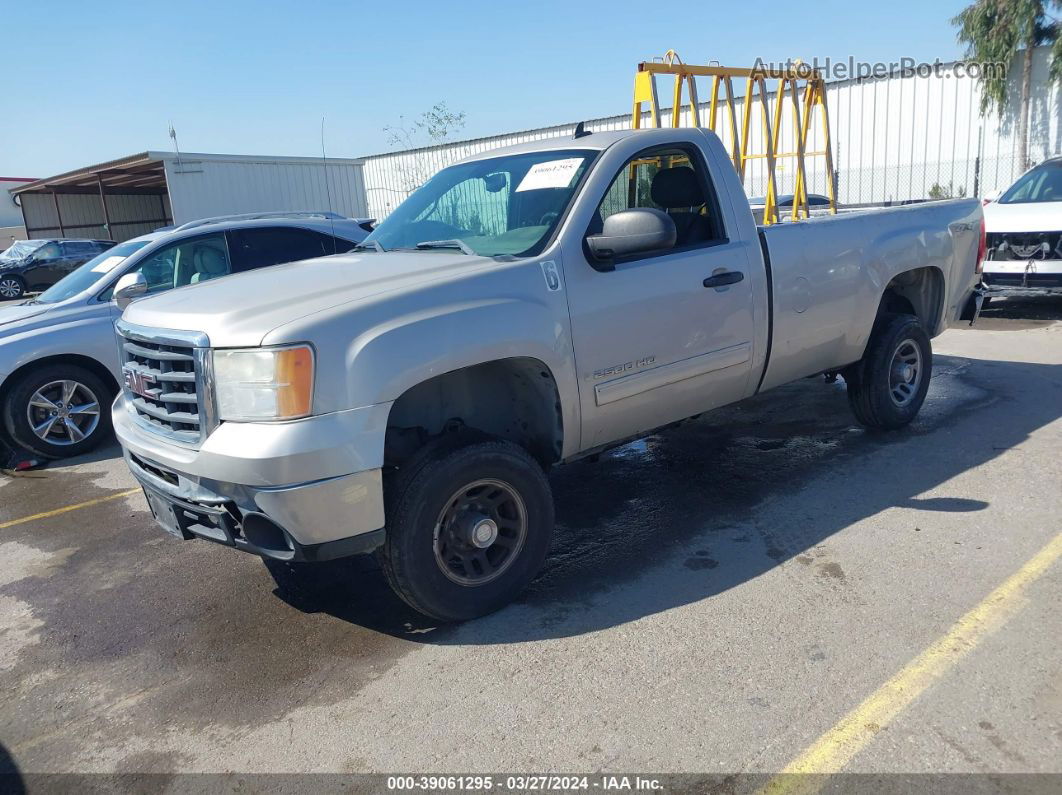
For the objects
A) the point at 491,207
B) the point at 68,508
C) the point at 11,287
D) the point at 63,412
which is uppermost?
the point at 491,207

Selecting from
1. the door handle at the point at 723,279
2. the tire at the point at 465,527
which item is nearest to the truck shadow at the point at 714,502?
the tire at the point at 465,527

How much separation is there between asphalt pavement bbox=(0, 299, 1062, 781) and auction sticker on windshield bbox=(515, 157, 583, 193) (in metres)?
1.91

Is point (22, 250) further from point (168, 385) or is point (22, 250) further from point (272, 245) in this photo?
point (168, 385)

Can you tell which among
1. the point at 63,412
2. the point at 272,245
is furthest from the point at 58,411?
the point at 272,245

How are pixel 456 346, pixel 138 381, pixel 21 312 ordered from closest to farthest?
pixel 456 346 < pixel 138 381 < pixel 21 312

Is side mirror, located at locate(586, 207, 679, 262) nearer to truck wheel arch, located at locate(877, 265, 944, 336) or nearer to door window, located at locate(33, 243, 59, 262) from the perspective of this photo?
truck wheel arch, located at locate(877, 265, 944, 336)

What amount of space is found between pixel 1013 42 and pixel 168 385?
91.0 feet

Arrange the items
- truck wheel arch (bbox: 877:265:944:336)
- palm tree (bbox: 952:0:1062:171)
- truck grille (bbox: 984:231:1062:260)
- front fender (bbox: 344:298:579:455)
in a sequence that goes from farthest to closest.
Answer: palm tree (bbox: 952:0:1062:171) < truck grille (bbox: 984:231:1062:260) < truck wheel arch (bbox: 877:265:944:336) < front fender (bbox: 344:298:579:455)

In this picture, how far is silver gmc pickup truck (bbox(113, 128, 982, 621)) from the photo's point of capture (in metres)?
3.10

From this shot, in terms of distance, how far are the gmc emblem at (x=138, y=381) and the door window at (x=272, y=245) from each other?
375 cm

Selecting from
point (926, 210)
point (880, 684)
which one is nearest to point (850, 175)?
point (926, 210)

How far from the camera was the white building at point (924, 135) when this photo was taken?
77.2 ft

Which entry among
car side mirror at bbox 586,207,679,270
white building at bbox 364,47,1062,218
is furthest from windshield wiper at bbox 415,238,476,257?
white building at bbox 364,47,1062,218

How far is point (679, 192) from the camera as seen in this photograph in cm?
471
